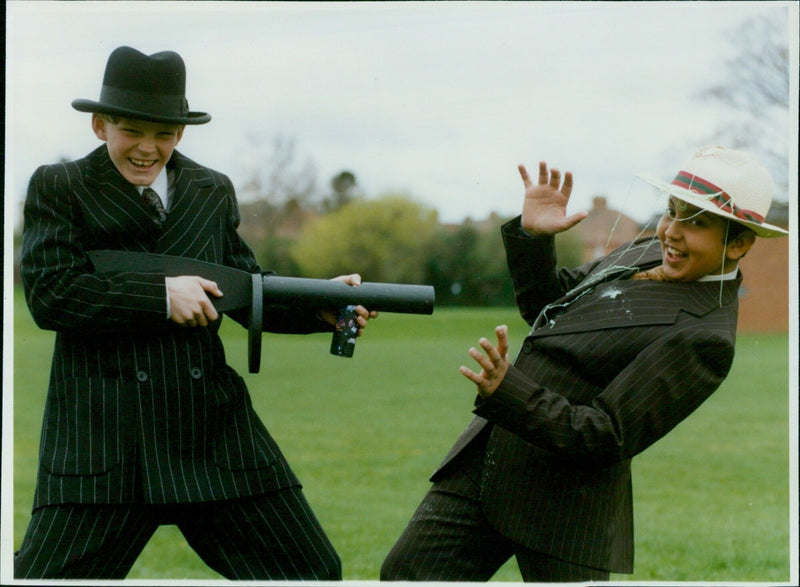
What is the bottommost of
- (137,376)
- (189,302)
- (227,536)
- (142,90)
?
(227,536)

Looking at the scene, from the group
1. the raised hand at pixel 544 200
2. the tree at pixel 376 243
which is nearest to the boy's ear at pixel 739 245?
the raised hand at pixel 544 200

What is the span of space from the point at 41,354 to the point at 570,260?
1484 centimetres

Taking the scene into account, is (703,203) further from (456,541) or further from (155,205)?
(155,205)

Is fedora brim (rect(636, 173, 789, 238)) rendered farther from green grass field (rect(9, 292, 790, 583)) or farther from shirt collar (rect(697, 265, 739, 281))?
green grass field (rect(9, 292, 790, 583))

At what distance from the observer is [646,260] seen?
383cm

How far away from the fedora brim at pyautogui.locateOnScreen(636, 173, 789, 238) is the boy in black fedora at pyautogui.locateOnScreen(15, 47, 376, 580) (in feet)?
3.31

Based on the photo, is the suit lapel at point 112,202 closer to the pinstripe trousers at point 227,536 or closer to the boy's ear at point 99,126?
the boy's ear at point 99,126

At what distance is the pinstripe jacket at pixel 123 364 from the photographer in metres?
3.35

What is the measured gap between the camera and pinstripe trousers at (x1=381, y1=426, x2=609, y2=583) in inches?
144

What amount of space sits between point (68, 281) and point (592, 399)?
5.23 feet

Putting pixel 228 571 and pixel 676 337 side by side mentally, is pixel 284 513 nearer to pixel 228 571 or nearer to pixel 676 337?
pixel 228 571

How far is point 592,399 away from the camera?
3.46m

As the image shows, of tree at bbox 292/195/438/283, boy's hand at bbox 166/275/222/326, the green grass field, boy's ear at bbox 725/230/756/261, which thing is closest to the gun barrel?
boy's hand at bbox 166/275/222/326

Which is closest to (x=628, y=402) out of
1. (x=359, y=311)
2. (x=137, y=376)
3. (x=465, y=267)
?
(x=359, y=311)
